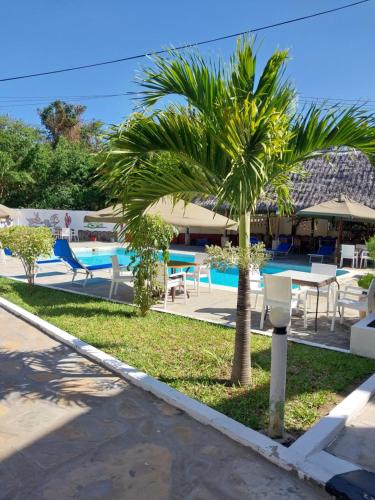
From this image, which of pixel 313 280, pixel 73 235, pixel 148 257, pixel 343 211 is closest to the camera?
pixel 313 280

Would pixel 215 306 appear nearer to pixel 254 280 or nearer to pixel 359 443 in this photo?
pixel 254 280

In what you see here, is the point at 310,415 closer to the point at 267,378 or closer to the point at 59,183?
the point at 267,378

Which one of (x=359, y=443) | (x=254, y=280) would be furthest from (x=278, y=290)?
(x=359, y=443)

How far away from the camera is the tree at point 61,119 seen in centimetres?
4119

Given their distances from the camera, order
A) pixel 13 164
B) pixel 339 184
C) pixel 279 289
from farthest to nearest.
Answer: pixel 13 164, pixel 339 184, pixel 279 289

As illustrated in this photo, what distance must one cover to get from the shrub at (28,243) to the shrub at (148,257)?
2.92 metres

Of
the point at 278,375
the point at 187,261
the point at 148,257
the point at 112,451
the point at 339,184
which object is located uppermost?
the point at 339,184

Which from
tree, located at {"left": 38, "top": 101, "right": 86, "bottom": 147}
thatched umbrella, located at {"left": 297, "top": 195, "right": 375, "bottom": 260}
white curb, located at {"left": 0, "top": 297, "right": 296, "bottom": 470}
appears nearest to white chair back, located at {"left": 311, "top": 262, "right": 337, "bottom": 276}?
white curb, located at {"left": 0, "top": 297, "right": 296, "bottom": 470}

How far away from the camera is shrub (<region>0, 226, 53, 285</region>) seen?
887cm

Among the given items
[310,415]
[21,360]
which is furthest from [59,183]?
[310,415]

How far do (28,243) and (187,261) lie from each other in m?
10.3

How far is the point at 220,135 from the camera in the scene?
3695 mm

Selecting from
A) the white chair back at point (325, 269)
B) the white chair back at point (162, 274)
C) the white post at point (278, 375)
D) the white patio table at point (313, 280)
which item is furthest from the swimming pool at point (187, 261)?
the white post at point (278, 375)

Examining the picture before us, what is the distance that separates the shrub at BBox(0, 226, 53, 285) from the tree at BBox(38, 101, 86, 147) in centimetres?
3489
